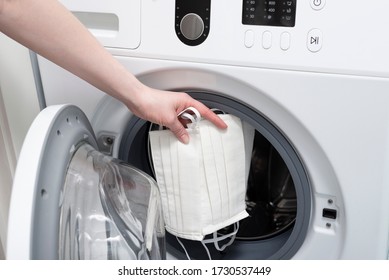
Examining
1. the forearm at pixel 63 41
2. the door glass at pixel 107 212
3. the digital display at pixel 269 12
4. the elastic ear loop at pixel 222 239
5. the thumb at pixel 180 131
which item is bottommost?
the elastic ear loop at pixel 222 239

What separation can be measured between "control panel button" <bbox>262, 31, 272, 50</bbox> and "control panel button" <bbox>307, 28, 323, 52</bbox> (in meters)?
0.06

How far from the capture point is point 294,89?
2.28ft

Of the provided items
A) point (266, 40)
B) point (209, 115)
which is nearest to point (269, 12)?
point (266, 40)

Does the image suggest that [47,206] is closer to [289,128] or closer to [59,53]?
[59,53]

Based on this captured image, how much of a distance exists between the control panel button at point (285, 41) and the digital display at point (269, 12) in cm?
2

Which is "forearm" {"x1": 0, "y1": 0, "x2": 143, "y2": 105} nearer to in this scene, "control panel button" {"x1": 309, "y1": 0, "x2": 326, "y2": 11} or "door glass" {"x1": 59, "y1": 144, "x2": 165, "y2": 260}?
"door glass" {"x1": 59, "y1": 144, "x2": 165, "y2": 260}

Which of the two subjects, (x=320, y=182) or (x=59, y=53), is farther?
(x=320, y=182)

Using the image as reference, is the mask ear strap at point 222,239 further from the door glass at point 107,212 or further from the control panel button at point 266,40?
the control panel button at point 266,40

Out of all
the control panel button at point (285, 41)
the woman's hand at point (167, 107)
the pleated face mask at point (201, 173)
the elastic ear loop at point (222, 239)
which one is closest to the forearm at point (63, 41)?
the woman's hand at point (167, 107)

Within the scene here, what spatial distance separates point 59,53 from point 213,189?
36 cm

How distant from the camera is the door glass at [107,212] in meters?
0.69

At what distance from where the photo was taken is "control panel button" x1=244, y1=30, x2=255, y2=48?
2.27 ft

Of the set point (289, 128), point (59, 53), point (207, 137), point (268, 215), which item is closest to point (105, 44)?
point (59, 53)
